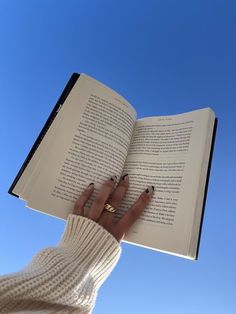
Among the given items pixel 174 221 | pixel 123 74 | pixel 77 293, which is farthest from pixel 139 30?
pixel 77 293

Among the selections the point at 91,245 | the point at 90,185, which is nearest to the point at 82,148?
the point at 90,185

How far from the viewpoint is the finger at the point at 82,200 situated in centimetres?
56

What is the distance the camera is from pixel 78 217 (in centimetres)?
54

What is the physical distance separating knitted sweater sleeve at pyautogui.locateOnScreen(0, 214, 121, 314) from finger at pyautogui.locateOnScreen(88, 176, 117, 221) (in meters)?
0.02

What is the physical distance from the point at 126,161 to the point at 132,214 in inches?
4.9

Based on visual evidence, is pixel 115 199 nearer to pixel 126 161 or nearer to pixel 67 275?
pixel 126 161

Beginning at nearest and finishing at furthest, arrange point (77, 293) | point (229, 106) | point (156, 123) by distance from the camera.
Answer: point (77, 293) → point (156, 123) → point (229, 106)

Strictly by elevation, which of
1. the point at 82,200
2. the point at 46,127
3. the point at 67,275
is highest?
the point at 46,127

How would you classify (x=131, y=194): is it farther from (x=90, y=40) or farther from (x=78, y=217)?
(x=90, y=40)

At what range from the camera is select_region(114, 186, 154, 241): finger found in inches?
21.8

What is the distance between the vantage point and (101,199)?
0.57 meters

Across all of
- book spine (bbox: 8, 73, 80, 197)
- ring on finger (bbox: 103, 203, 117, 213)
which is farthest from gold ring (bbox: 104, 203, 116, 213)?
book spine (bbox: 8, 73, 80, 197)

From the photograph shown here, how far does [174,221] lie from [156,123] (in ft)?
0.72

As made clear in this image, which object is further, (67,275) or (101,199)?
(101,199)
